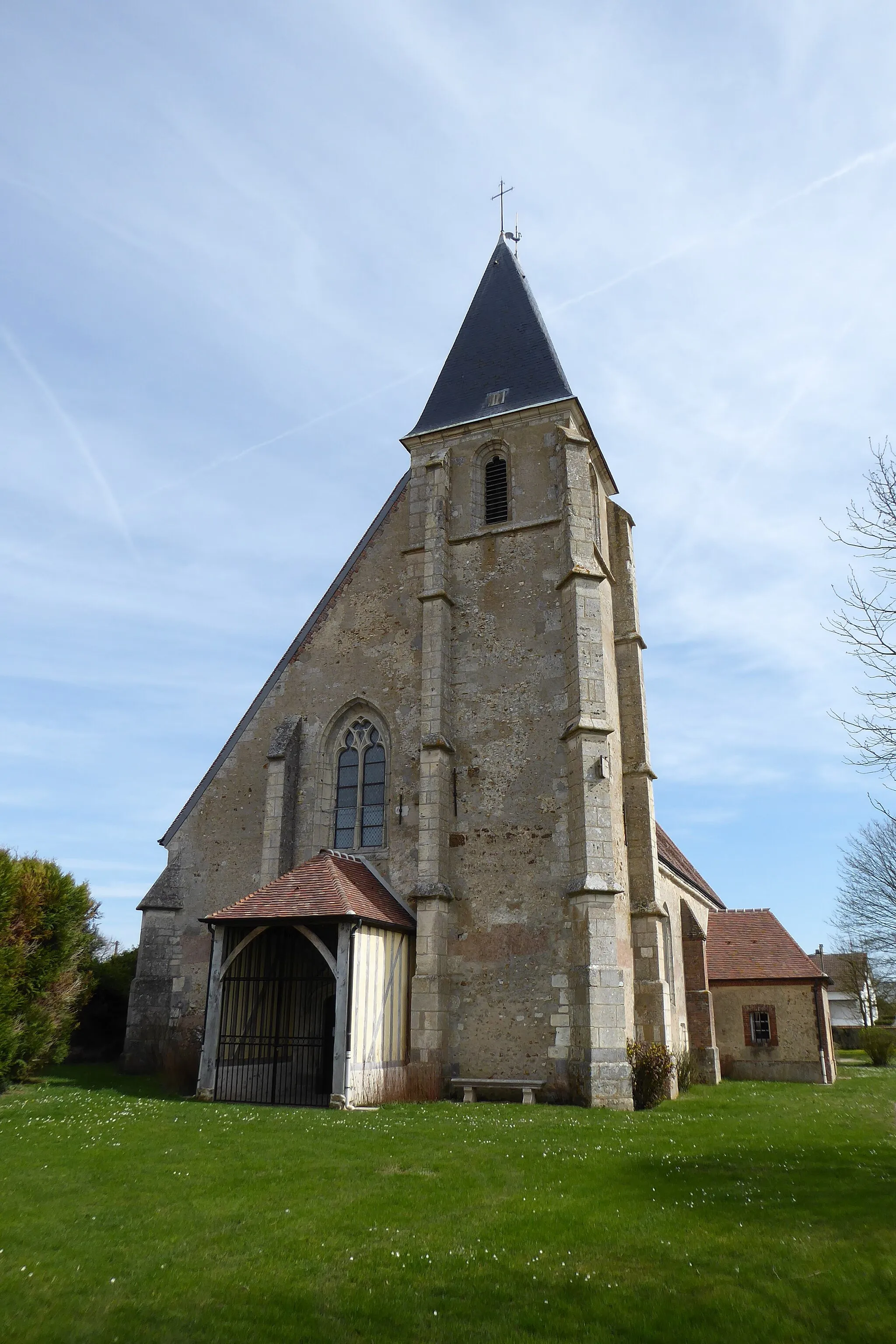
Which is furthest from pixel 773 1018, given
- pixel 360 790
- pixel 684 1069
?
pixel 360 790

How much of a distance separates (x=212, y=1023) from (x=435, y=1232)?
27.3 feet

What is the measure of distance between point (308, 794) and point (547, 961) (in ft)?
18.6

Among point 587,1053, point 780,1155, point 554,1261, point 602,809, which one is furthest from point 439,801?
point 554,1261

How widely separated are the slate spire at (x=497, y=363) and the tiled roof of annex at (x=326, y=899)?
9.56 metres

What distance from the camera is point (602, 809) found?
14633 millimetres

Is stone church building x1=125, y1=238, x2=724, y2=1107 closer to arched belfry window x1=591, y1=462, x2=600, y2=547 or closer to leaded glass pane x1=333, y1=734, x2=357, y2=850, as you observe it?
leaded glass pane x1=333, y1=734, x2=357, y2=850

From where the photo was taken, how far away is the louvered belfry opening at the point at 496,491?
1803cm

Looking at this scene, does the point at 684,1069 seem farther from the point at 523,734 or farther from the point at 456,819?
the point at 523,734

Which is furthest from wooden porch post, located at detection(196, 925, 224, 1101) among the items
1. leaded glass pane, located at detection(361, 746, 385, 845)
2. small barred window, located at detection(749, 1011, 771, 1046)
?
small barred window, located at detection(749, 1011, 771, 1046)

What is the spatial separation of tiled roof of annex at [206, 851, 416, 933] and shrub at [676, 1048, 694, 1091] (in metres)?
6.40

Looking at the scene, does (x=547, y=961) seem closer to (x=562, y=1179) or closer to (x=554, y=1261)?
(x=562, y=1179)

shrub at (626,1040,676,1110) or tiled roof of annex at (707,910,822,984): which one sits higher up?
tiled roof of annex at (707,910,822,984)

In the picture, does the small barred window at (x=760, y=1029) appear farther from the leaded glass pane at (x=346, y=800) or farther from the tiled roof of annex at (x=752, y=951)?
the leaded glass pane at (x=346, y=800)

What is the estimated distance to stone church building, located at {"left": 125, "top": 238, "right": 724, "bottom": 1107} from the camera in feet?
45.9
